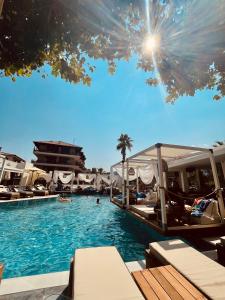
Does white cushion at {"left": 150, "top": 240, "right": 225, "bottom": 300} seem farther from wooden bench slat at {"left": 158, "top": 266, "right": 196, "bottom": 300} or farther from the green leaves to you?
the green leaves

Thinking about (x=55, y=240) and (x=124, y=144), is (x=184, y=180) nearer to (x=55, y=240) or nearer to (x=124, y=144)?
(x=55, y=240)

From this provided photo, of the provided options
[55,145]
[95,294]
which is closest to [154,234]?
[95,294]

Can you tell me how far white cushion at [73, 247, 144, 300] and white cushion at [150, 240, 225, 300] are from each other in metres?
1.02

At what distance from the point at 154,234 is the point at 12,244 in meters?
6.93

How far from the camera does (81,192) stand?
119ft

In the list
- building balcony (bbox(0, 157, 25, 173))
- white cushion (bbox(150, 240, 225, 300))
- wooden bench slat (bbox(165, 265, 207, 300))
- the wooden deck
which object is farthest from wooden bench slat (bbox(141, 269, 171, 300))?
building balcony (bbox(0, 157, 25, 173))

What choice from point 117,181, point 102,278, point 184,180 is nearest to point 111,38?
point 102,278

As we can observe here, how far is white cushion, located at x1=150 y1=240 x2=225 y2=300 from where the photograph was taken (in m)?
2.57

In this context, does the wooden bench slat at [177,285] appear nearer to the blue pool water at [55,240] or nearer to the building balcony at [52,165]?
Result: the blue pool water at [55,240]

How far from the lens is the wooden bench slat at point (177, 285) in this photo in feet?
8.12

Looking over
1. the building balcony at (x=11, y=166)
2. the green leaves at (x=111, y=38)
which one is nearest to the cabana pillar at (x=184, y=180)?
the green leaves at (x=111, y=38)

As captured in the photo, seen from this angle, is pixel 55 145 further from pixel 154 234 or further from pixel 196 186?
pixel 154 234

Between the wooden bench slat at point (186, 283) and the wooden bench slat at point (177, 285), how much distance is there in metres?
0.05

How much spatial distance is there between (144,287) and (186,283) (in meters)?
0.68
